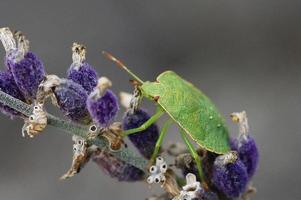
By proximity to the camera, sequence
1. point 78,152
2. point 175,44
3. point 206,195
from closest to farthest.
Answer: point 78,152
point 206,195
point 175,44

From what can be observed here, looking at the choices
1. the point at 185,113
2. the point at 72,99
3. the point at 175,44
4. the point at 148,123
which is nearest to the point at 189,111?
the point at 185,113

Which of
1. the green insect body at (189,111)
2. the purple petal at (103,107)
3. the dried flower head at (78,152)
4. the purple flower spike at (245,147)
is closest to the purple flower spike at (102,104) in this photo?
the purple petal at (103,107)

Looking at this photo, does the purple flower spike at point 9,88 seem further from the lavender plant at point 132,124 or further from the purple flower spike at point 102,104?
the purple flower spike at point 102,104

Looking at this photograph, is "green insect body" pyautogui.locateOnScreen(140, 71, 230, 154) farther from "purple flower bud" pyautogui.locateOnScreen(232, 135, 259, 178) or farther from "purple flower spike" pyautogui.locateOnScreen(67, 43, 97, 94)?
"purple flower spike" pyautogui.locateOnScreen(67, 43, 97, 94)

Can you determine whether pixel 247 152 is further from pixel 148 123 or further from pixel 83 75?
pixel 83 75

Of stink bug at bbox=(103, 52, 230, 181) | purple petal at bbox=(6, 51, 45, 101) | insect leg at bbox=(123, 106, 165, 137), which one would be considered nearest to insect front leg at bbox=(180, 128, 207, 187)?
stink bug at bbox=(103, 52, 230, 181)

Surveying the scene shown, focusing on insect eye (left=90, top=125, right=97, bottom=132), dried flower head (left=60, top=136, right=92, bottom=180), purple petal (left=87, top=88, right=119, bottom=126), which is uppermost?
purple petal (left=87, top=88, right=119, bottom=126)

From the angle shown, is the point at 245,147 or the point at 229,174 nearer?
the point at 229,174
